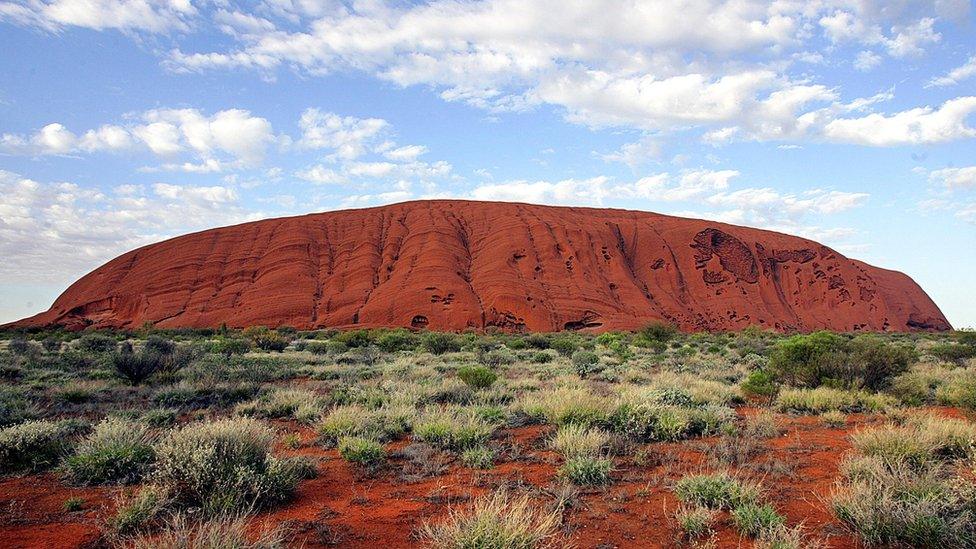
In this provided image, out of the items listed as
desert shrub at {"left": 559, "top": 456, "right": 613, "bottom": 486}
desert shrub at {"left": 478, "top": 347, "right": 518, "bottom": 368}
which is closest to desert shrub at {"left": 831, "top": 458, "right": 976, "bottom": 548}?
desert shrub at {"left": 559, "top": 456, "right": 613, "bottom": 486}

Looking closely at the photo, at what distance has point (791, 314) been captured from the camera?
58.2m

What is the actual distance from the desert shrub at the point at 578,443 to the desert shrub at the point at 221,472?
2889 mm

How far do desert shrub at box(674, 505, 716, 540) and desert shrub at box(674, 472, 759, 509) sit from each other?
0.21 meters

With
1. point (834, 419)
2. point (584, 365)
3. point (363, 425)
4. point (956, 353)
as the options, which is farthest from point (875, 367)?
point (956, 353)

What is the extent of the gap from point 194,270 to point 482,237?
29984mm

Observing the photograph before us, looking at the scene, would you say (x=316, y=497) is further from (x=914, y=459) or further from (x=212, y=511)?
(x=914, y=459)

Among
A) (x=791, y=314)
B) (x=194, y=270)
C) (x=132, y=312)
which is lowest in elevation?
(x=791, y=314)

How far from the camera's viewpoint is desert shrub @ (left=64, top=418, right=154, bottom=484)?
536 centimetres

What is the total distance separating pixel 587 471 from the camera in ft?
17.9

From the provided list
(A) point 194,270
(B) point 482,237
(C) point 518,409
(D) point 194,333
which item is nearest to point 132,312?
(A) point 194,270

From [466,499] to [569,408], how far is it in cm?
294

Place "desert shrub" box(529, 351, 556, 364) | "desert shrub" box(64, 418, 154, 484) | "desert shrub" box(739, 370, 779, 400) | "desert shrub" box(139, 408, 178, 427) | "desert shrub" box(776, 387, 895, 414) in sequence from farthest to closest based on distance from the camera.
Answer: "desert shrub" box(529, 351, 556, 364)
"desert shrub" box(739, 370, 779, 400)
"desert shrub" box(776, 387, 895, 414)
"desert shrub" box(139, 408, 178, 427)
"desert shrub" box(64, 418, 154, 484)

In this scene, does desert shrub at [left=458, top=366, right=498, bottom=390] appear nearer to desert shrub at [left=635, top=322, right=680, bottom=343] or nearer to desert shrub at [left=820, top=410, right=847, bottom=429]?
desert shrub at [left=820, top=410, right=847, bottom=429]

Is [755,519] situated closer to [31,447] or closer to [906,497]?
[906,497]
